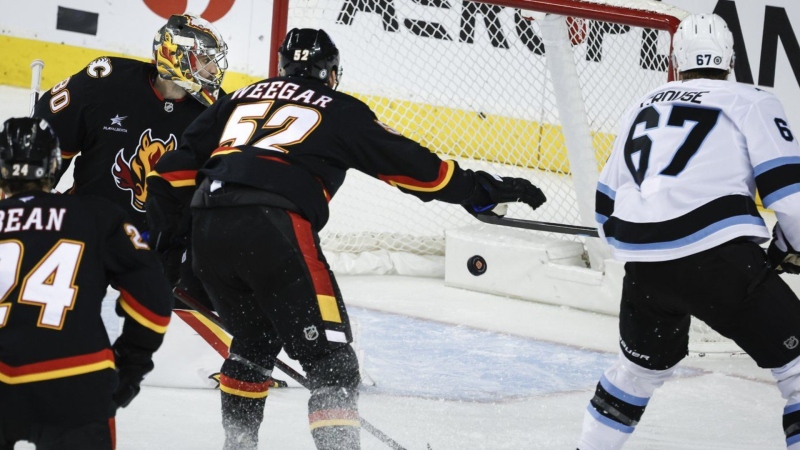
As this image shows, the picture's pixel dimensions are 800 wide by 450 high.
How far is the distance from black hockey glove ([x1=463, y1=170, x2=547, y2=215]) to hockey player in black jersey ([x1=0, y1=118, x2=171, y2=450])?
1070 mm

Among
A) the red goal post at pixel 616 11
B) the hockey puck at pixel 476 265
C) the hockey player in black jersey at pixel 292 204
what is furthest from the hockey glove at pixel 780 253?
the hockey puck at pixel 476 265

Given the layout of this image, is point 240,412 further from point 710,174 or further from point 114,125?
point 710,174

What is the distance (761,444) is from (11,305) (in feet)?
8.02

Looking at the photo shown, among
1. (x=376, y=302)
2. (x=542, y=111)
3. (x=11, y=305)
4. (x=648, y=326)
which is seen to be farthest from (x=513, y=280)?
(x=11, y=305)

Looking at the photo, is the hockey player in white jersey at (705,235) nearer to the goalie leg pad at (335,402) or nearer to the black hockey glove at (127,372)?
the goalie leg pad at (335,402)

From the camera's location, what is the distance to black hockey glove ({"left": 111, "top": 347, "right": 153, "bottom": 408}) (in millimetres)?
2230

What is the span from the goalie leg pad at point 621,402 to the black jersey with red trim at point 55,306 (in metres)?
1.31

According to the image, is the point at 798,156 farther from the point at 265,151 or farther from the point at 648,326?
the point at 265,151

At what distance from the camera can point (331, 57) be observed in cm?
293

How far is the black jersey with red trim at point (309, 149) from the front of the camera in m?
2.71

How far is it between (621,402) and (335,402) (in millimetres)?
727

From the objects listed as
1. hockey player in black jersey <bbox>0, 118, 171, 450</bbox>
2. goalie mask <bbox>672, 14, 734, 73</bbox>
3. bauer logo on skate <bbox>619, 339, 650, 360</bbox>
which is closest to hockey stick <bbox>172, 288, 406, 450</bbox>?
bauer logo on skate <bbox>619, 339, 650, 360</bbox>

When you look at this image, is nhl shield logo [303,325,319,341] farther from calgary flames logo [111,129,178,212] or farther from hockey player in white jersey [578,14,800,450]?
calgary flames logo [111,129,178,212]

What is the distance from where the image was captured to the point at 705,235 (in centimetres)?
269
